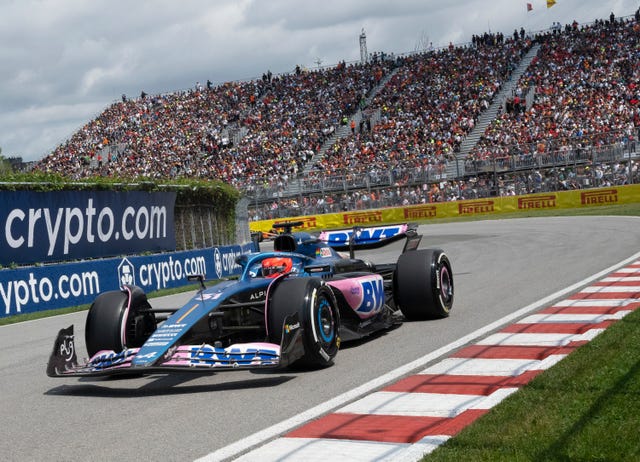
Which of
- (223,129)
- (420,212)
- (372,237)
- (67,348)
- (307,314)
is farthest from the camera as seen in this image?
(223,129)

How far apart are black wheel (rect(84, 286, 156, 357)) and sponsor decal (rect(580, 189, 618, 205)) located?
29.1 metres

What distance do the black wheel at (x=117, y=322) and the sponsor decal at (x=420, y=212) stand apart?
31.0 metres

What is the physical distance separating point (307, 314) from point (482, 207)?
3086cm

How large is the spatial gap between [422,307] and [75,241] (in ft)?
32.8

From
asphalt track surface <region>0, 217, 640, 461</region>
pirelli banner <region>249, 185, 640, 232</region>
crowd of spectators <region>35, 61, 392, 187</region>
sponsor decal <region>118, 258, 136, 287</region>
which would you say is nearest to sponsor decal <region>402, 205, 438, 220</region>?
pirelli banner <region>249, 185, 640, 232</region>

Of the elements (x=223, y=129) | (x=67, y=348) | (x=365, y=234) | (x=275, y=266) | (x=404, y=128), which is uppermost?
(x=223, y=129)

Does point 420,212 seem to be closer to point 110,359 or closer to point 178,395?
point 110,359

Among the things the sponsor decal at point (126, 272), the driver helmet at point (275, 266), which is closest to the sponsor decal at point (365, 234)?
the driver helmet at point (275, 266)

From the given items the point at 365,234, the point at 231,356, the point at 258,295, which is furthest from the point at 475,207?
the point at 231,356

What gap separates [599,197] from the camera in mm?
34375

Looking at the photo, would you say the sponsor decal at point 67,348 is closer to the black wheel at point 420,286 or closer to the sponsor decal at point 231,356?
the sponsor decal at point 231,356

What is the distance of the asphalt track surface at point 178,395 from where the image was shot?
5316 millimetres

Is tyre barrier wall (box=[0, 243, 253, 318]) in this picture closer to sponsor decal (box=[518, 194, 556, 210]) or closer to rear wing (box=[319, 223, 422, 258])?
rear wing (box=[319, 223, 422, 258])

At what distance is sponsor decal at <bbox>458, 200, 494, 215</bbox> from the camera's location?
36969mm
